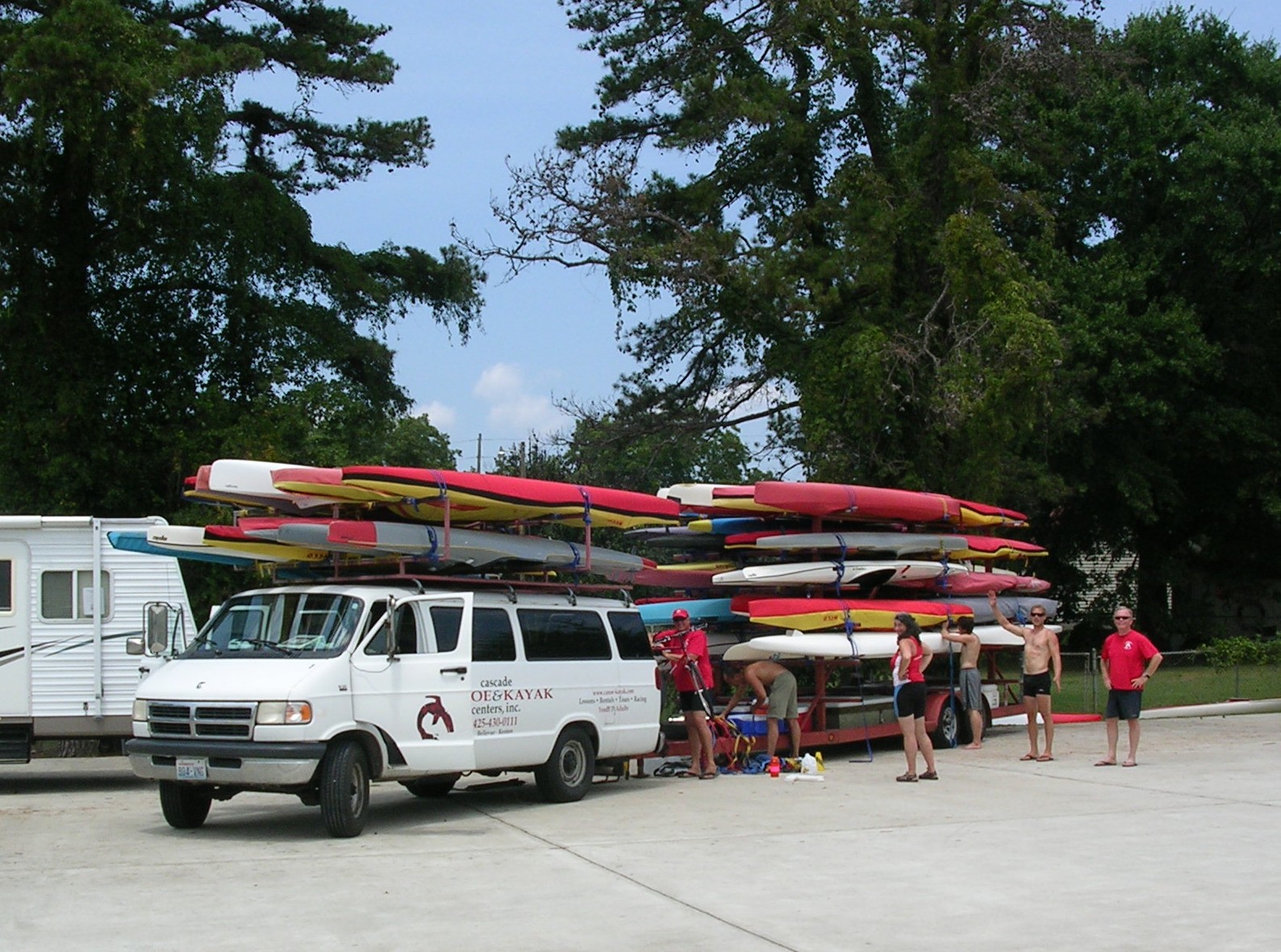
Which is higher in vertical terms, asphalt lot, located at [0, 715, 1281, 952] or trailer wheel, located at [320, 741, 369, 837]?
trailer wheel, located at [320, 741, 369, 837]

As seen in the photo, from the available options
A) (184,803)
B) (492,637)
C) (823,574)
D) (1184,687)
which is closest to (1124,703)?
(823,574)

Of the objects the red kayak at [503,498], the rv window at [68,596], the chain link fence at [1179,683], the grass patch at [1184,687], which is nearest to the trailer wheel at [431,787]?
the red kayak at [503,498]

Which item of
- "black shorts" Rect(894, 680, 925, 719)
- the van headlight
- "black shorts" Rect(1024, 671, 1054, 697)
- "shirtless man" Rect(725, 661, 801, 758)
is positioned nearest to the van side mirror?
the van headlight

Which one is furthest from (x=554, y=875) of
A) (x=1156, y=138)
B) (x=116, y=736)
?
(x=1156, y=138)

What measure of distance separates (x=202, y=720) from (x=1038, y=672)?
33.9ft

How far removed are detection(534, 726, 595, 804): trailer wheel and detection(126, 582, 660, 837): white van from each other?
0.02m

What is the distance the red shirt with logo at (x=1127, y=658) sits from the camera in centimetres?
1702

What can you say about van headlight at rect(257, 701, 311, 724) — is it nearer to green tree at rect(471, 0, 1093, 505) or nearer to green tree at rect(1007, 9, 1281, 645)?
green tree at rect(471, 0, 1093, 505)

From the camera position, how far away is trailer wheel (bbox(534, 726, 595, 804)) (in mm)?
14516

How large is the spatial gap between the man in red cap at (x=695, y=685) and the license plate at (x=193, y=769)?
20.3 feet

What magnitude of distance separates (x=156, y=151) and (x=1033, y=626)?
16.1 metres

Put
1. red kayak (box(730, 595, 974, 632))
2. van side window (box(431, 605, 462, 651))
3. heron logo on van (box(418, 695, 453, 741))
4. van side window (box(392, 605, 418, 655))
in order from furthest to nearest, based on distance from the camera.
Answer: red kayak (box(730, 595, 974, 632)) < van side window (box(431, 605, 462, 651)) < van side window (box(392, 605, 418, 655)) < heron logo on van (box(418, 695, 453, 741))

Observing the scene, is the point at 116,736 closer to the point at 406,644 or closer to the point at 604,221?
the point at 406,644

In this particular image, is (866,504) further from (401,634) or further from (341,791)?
(341,791)
